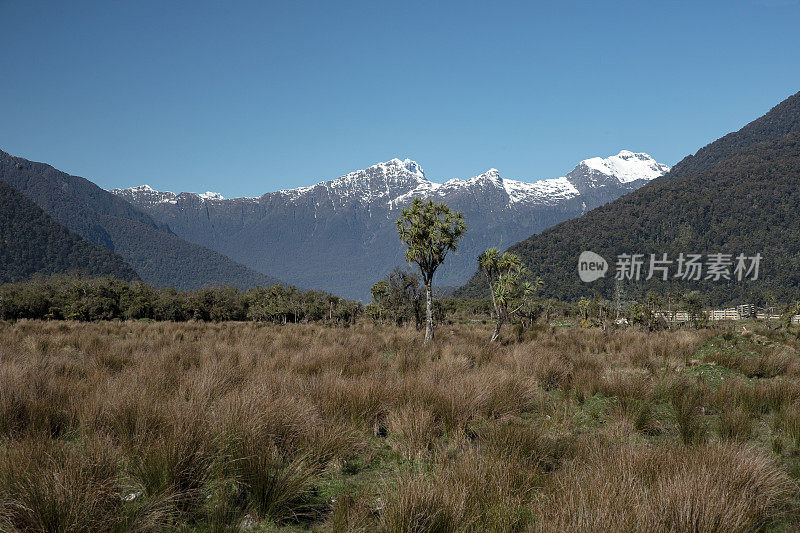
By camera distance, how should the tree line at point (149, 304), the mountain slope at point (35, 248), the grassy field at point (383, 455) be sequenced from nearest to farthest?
the grassy field at point (383, 455), the tree line at point (149, 304), the mountain slope at point (35, 248)

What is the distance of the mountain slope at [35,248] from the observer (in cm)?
16712

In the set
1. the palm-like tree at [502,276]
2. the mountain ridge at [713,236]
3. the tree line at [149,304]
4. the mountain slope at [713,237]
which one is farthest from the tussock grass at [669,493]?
the mountain slope at [713,237]

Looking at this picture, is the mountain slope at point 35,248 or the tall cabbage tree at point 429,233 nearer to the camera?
the tall cabbage tree at point 429,233

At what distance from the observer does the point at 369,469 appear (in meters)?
4.34

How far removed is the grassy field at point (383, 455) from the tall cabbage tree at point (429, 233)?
1234 cm

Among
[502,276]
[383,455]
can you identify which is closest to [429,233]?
[502,276]

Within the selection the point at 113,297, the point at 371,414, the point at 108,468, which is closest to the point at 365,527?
the point at 108,468

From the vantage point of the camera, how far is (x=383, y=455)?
4.73m

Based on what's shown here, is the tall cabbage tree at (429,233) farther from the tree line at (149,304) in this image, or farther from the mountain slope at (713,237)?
the mountain slope at (713,237)

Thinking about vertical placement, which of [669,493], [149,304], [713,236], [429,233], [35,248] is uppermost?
[713,236]

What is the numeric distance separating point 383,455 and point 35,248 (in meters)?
236

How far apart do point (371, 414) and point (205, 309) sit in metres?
56.6

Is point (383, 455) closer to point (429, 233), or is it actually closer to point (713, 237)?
point (429, 233)

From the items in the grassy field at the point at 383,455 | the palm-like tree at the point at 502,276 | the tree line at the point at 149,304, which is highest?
the palm-like tree at the point at 502,276
